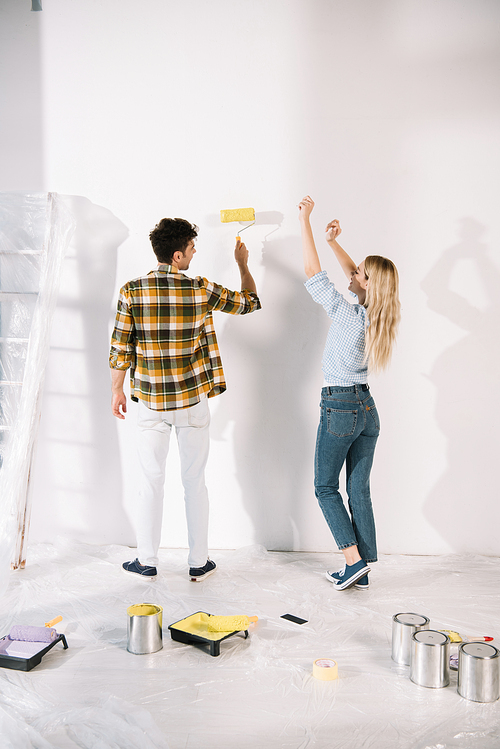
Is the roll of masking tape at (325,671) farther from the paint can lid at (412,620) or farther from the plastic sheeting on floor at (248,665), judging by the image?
the paint can lid at (412,620)

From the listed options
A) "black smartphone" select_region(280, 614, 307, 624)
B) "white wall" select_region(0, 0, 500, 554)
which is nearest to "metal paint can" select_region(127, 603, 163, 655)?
"black smartphone" select_region(280, 614, 307, 624)

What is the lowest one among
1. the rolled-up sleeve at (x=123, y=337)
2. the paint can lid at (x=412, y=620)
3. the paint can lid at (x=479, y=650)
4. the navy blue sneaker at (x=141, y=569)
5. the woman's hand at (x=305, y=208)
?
the navy blue sneaker at (x=141, y=569)

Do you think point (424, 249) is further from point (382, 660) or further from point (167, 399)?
point (382, 660)

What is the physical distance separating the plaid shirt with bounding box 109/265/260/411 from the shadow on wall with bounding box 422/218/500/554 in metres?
1.13

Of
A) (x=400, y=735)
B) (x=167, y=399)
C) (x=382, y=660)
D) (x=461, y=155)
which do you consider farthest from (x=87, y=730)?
(x=461, y=155)

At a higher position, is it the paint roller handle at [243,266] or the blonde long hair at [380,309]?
the paint roller handle at [243,266]

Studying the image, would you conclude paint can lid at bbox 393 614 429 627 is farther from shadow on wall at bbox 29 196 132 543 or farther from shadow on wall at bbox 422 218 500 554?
shadow on wall at bbox 29 196 132 543

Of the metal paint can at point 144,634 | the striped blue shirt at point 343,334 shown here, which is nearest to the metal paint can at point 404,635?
the metal paint can at point 144,634

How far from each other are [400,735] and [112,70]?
118 inches

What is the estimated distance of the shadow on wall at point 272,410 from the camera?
2.86m

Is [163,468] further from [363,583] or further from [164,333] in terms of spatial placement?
[363,583]

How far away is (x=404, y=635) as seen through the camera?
1.79m

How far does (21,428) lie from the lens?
266 centimetres

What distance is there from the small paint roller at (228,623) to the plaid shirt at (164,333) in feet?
2.87
